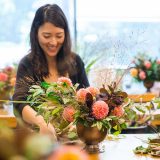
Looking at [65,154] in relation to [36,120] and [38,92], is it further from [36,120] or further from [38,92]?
[36,120]

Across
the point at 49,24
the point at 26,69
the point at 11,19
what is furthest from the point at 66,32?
the point at 11,19

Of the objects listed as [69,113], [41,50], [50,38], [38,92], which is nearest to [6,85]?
[41,50]

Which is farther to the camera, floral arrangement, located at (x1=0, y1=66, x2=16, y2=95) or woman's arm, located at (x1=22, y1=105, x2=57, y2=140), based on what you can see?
floral arrangement, located at (x1=0, y1=66, x2=16, y2=95)

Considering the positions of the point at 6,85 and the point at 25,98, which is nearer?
the point at 25,98

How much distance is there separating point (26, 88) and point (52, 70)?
0.41 metres

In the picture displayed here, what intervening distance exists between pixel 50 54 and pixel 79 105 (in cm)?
73

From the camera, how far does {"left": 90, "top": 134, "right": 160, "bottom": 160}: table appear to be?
169 cm

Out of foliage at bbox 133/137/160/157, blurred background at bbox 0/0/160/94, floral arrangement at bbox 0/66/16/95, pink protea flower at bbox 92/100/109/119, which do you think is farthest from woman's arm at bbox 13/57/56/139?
blurred background at bbox 0/0/160/94

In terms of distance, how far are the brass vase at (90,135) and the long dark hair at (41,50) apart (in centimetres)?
71

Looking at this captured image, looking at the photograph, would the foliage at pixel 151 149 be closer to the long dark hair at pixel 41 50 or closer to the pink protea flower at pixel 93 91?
the pink protea flower at pixel 93 91

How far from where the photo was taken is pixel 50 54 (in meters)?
2.39

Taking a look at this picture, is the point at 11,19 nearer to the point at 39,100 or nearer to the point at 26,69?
the point at 26,69

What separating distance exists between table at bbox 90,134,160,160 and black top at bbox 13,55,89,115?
1.51 feet

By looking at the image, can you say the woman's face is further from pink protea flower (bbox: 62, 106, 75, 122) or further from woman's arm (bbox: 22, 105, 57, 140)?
pink protea flower (bbox: 62, 106, 75, 122)
